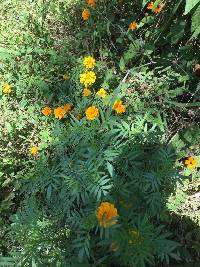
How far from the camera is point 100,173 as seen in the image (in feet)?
8.59

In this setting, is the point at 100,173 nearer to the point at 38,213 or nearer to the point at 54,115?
the point at 38,213

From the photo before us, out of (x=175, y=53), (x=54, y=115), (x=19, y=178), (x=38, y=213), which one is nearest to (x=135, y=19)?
(x=175, y=53)

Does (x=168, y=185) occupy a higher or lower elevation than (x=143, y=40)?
lower

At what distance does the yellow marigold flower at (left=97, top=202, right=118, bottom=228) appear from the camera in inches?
92.0

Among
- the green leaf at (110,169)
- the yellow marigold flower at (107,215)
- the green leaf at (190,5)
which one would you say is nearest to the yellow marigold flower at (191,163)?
the green leaf at (110,169)

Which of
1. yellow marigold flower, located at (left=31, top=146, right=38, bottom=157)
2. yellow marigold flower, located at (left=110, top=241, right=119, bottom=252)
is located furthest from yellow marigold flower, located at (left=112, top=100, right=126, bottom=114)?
yellow marigold flower, located at (left=110, top=241, right=119, bottom=252)

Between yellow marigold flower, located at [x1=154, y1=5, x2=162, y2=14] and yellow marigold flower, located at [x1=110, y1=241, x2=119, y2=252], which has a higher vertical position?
yellow marigold flower, located at [x1=154, y1=5, x2=162, y2=14]

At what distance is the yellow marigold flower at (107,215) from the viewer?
7.66 ft

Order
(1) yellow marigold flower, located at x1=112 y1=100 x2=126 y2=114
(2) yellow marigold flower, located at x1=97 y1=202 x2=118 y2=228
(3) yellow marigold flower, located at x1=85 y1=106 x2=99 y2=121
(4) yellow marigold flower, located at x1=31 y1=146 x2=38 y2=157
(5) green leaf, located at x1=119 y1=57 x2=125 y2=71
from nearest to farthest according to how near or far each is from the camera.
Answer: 1. (2) yellow marigold flower, located at x1=97 y1=202 x2=118 y2=228
2. (3) yellow marigold flower, located at x1=85 y1=106 x2=99 y2=121
3. (1) yellow marigold flower, located at x1=112 y1=100 x2=126 y2=114
4. (4) yellow marigold flower, located at x1=31 y1=146 x2=38 y2=157
5. (5) green leaf, located at x1=119 y1=57 x2=125 y2=71

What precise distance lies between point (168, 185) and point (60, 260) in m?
0.95

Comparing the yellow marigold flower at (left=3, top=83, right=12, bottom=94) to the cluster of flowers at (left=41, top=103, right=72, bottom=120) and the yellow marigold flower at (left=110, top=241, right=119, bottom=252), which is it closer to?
the cluster of flowers at (left=41, top=103, right=72, bottom=120)

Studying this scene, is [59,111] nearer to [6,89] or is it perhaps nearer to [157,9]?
[6,89]

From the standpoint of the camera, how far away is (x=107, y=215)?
234 centimetres

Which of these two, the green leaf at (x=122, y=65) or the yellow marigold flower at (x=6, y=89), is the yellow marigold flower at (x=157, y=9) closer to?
the green leaf at (x=122, y=65)
